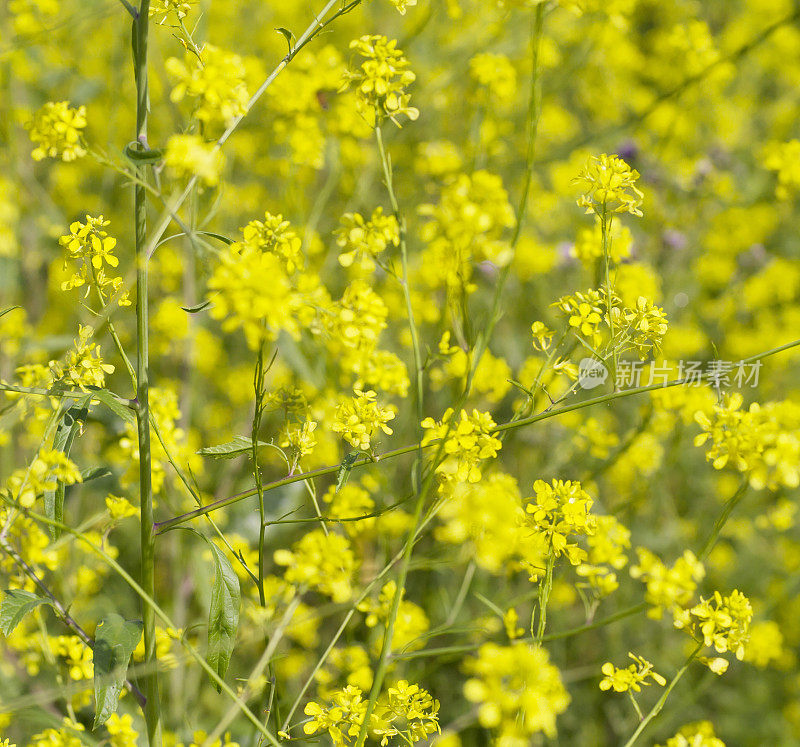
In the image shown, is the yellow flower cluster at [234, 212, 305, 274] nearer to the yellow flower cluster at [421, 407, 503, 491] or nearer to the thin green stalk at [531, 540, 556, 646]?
the yellow flower cluster at [421, 407, 503, 491]

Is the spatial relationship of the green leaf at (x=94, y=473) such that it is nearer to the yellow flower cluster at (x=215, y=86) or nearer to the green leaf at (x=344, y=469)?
the green leaf at (x=344, y=469)

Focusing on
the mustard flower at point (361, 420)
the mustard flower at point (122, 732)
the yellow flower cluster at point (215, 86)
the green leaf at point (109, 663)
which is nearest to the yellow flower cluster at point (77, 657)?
the mustard flower at point (122, 732)

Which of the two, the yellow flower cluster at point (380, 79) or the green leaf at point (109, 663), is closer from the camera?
the green leaf at point (109, 663)

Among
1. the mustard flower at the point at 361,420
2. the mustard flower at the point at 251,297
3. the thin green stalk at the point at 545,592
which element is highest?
the mustard flower at the point at 251,297

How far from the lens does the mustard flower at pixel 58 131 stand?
89 centimetres

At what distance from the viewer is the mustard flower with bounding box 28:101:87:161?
0.89 m

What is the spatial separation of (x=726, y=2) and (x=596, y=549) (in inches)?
181

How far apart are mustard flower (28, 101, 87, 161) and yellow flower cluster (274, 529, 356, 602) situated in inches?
25.4

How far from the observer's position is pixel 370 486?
1573 mm

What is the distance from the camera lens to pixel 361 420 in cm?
103

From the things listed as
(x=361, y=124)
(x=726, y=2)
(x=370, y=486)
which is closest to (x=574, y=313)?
(x=370, y=486)

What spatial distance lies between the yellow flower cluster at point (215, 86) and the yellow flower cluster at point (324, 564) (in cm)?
63

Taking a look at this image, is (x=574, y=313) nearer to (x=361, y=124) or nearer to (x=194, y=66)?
(x=194, y=66)

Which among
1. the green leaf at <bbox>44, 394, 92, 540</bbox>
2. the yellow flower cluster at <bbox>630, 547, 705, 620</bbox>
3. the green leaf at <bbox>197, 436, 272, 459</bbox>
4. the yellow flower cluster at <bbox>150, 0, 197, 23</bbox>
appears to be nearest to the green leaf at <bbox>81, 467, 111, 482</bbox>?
the green leaf at <bbox>44, 394, 92, 540</bbox>
